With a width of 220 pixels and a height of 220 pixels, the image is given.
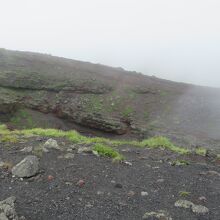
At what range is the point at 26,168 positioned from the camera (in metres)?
7.39

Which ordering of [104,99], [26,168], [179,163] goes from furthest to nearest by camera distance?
[104,99], [179,163], [26,168]

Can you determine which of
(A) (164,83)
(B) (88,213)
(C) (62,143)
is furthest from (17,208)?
(A) (164,83)

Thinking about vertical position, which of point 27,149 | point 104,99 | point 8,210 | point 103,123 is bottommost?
point 103,123

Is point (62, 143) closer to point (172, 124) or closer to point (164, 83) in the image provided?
point (172, 124)

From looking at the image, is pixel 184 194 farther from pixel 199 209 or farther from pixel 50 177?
pixel 50 177

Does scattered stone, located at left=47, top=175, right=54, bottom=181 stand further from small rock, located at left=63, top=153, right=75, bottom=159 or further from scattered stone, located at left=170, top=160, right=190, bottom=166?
scattered stone, located at left=170, top=160, right=190, bottom=166

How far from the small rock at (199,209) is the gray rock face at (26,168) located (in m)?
3.14

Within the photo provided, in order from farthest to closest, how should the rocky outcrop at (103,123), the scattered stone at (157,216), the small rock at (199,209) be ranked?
the rocky outcrop at (103,123) → the small rock at (199,209) → the scattered stone at (157,216)

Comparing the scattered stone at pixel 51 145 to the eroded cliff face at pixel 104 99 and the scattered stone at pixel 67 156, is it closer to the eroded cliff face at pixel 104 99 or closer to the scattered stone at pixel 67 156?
the scattered stone at pixel 67 156

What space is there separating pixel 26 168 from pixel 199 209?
343 centimetres

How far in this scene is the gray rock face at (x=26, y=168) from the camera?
7238mm

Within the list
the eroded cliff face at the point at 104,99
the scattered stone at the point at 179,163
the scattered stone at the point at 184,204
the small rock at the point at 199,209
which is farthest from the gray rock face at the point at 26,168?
the eroded cliff face at the point at 104,99

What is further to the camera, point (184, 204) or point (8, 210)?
point (184, 204)

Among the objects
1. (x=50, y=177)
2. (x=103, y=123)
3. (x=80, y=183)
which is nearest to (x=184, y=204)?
(x=80, y=183)
